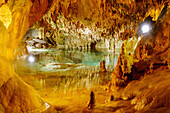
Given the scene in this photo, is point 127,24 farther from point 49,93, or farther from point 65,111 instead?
point 65,111

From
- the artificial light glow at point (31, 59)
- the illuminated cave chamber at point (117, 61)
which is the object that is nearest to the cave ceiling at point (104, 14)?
the illuminated cave chamber at point (117, 61)

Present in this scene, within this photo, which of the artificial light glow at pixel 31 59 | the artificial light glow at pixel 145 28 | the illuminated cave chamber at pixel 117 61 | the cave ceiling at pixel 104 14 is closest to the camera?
the illuminated cave chamber at pixel 117 61

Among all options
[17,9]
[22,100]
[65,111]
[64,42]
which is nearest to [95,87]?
[65,111]

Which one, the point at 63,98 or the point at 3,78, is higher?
the point at 3,78

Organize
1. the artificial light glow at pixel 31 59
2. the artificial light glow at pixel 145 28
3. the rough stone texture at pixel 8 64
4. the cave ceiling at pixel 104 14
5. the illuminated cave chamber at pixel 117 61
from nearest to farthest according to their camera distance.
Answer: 1. the rough stone texture at pixel 8 64
2. the illuminated cave chamber at pixel 117 61
3. the cave ceiling at pixel 104 14
4. the artificial light glow at pixel 145 28
5. the artificial light glow at pixel 31 59

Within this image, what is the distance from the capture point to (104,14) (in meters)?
12.9

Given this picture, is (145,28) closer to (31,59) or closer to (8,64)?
(31,59)

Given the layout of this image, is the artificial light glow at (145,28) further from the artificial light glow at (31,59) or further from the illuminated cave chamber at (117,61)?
the artificial light glow at (31,59)

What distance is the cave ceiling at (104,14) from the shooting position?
10.6m

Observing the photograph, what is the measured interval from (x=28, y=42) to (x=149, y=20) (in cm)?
1861

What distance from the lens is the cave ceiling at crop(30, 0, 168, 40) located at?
1062 centimetres

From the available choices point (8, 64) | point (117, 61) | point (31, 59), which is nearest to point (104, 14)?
point (117, 61)

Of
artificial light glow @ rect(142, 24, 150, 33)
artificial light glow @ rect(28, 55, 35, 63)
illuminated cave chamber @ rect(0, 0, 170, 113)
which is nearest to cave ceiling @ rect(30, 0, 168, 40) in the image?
illuminated cave chamber @ rect(0, 0, 170, 113)

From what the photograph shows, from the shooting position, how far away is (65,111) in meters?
4.75
